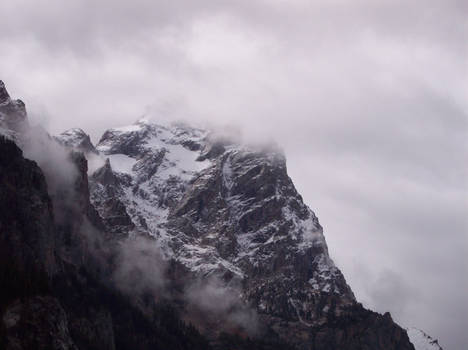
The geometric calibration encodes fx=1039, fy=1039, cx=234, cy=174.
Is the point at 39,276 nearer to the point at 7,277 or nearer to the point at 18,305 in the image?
the point at 7,277

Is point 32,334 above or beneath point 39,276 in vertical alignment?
beneath

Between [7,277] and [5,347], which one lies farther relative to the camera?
[7,277]

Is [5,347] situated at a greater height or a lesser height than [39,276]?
lesser

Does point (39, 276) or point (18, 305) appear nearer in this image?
point (18, 305)

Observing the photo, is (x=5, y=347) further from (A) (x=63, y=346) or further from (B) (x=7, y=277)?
(B) (x=7, y=277)

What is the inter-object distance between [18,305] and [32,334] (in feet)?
20.0

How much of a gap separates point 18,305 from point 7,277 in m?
16.2

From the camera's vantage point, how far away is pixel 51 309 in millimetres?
176875

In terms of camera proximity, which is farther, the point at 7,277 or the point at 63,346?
the point at 7,277

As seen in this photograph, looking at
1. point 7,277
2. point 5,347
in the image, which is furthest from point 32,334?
point 7,277

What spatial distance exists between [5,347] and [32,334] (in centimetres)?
503

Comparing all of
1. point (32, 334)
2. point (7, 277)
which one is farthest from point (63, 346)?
point (7, 277)

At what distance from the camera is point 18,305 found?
17462cm

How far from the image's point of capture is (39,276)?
193 m
